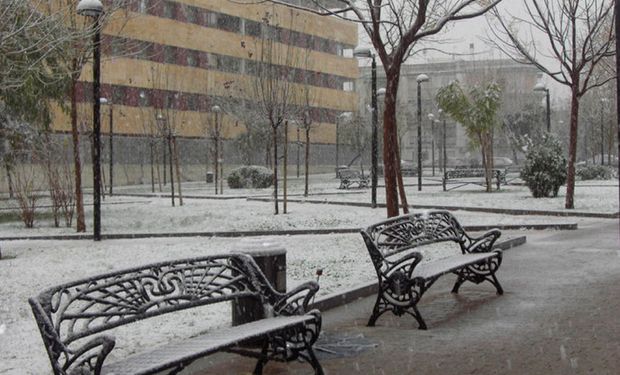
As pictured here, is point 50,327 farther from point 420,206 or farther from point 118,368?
point 420,206

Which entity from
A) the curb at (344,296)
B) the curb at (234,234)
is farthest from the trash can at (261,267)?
the curb at (234,234)

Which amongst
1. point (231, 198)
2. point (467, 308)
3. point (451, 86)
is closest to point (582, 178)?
point (451, 86)

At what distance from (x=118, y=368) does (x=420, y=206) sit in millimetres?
16551

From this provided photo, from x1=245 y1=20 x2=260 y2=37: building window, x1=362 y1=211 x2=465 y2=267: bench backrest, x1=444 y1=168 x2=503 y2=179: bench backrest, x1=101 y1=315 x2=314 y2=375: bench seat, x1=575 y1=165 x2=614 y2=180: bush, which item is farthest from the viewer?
x1=245 y1=20 x2=260 y2=37: building window

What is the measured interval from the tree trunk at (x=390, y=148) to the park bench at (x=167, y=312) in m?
6.91

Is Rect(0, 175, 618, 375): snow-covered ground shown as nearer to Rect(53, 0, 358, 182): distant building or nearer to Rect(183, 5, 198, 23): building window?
Rect(53, 0, 358, 182): distant building

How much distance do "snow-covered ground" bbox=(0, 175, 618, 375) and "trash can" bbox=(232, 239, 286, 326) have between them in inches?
4.8

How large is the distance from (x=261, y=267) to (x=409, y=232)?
2.10 metres

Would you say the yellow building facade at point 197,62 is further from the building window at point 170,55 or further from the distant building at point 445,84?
the distant building at point 445,84

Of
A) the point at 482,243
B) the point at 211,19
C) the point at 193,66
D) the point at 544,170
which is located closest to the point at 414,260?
the point at 482,243

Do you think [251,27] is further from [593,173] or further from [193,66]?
[593,173]

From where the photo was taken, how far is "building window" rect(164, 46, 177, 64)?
51.7 m

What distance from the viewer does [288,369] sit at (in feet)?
18.2

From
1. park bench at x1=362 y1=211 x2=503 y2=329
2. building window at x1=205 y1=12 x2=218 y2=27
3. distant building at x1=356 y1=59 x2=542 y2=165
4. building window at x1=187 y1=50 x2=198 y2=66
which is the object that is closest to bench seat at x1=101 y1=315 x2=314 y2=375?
park bench at x1=362 y1=211 x2=503 y2=329
